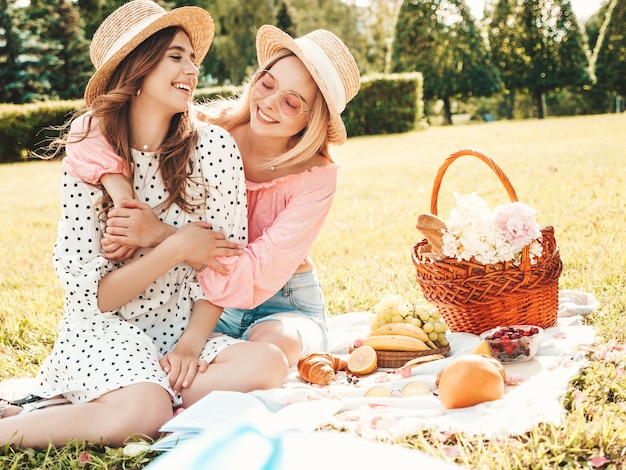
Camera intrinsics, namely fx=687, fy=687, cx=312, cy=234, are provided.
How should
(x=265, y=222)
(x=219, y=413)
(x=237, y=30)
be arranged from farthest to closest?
(x=237, y=30), (x=265, y=222), (x=219, y=413)

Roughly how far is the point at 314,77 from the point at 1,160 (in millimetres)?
16560

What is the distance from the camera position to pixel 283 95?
3.26 metres

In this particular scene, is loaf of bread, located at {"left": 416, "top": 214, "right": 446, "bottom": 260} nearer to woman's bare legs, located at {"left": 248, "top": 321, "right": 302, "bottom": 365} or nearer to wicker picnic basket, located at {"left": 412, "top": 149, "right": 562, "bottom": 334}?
wicker picnic basket, located at {"left": 412, "top": 149, "right": 562, "bottom": 334}

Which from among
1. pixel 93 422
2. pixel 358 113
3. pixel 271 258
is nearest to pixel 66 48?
pixel 358 113

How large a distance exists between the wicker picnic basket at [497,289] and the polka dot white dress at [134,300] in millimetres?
1045

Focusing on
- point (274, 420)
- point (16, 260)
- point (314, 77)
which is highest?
point (314, 77)

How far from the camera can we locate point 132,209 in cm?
286

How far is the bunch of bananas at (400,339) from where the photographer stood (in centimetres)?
323

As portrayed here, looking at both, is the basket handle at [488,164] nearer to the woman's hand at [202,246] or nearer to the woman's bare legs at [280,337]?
the woman's bare legs at [280,337]

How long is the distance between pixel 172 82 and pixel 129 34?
0.29 m

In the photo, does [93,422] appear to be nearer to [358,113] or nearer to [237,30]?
[358,113]

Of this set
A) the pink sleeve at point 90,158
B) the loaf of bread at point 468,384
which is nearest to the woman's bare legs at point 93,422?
the pink sleeve at point 90,158

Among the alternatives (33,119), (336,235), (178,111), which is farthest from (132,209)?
(33,119)

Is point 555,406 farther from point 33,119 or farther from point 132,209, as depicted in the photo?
point 33,119
